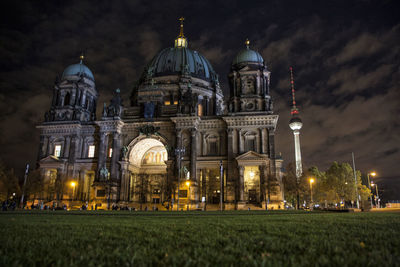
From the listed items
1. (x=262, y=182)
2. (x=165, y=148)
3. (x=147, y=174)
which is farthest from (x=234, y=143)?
(x=147, y=174)

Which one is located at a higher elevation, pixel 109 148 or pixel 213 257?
pixel 109 148

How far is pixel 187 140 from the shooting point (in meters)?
52.3

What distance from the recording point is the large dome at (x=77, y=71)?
63062 millimetres

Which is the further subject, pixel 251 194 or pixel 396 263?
pixel 251 194

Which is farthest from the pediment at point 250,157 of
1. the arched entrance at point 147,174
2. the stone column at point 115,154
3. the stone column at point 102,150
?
the stone column at point 102,150

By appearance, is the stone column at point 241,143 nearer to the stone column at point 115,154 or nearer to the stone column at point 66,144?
the stone column at point 115,154

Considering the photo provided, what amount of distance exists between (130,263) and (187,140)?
48478 mm

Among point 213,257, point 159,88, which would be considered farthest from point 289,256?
point 159,88

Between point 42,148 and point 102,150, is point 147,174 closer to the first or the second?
point 102,150

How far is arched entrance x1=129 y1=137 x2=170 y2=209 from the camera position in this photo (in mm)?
52938

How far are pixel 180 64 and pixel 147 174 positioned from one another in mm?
28102

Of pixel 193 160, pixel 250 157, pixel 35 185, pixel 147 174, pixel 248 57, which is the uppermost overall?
pixel 248 57

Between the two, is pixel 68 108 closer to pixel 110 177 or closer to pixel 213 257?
pixel 110 177

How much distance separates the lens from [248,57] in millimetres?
56562
